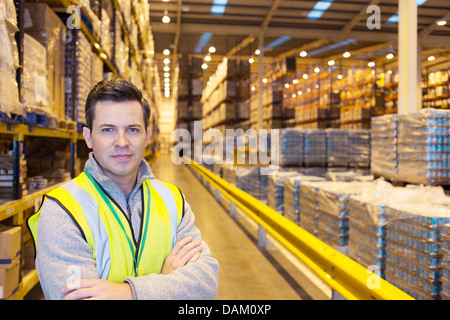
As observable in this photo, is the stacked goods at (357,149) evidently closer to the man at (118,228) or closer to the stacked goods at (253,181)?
the stacked goods at (253,181)

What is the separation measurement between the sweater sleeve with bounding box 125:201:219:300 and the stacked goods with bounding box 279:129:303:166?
20.5ft

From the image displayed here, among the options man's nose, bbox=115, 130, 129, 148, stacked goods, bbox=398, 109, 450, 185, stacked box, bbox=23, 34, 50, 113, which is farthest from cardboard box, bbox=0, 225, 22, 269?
stacked goods, bbox=398, 109, 450, 185

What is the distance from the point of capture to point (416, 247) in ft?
9.85

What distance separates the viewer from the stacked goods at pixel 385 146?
17.3 ft

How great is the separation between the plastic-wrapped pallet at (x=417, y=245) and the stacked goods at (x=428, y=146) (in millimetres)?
1241

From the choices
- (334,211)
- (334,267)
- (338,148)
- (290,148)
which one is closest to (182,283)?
(334,267)

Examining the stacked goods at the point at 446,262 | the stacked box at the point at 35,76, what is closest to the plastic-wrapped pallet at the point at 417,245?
the stacked goods at the point at 446,262

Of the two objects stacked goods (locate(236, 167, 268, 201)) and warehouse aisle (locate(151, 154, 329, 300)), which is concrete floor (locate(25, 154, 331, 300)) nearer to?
warehouse aisle (locate(151, 154, 329, 300))
